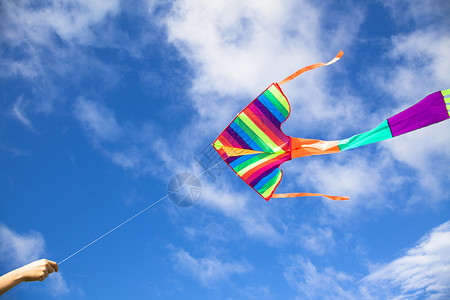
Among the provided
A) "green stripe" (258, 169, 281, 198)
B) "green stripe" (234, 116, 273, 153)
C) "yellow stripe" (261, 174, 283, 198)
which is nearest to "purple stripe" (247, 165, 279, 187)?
"green stripe" (258, 169, 281, 198)

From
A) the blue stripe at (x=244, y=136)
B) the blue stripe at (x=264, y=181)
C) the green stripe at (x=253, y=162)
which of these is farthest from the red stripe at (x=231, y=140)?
the blue stripe at (x=264, y=181)

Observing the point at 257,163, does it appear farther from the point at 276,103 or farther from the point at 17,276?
the point at 17,276

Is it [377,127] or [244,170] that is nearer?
[377,127]

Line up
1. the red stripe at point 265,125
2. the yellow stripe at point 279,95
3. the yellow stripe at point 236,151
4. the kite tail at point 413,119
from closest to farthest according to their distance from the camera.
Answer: the kite tail at point 413,119 → the yellow stripe at point 279,95 → the red stripe at point 265,125 → the yellow stripe at point 236,151

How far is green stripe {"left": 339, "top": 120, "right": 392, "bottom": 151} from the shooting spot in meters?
8.22

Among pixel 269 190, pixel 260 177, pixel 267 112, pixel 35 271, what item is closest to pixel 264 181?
pixel 260 177

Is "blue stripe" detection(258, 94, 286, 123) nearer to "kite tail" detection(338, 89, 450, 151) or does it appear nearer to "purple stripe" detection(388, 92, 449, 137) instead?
"kite tail" detection(338, 89, 450, 151)

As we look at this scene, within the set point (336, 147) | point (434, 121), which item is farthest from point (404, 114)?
point (336, 147)

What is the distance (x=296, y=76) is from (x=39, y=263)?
750 centimetres

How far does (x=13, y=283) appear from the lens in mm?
2207

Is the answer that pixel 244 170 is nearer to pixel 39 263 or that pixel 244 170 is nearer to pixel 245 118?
pixel 245 118

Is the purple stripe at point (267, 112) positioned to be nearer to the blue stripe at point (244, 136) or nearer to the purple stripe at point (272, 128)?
the purple stripe at point (272, 128)

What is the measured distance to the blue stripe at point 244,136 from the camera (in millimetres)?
9633

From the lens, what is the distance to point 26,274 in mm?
2301
